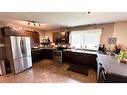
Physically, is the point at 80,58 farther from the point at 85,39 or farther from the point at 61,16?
the point at 61,16

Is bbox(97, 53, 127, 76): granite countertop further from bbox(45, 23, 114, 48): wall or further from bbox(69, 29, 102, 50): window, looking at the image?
bbox(69, 29, 102, 50): window

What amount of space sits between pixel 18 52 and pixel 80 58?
93.8 inches

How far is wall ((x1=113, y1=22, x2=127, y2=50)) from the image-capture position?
8.45 feet

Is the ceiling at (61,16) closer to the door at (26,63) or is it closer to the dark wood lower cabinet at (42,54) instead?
the door at (26,63)

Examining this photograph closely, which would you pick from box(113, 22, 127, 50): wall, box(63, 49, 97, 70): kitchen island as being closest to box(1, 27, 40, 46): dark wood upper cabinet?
box(63, 49, 97, 70): kitchen island

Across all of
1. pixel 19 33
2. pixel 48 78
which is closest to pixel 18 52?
pixel 19 33

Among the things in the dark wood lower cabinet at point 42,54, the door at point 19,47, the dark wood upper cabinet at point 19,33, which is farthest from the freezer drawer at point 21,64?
the dark wood upper cabinet at point 19,33

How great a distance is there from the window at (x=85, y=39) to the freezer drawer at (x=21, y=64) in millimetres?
2170

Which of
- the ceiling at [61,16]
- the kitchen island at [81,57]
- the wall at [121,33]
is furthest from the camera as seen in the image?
the kitchen island at [81,57]

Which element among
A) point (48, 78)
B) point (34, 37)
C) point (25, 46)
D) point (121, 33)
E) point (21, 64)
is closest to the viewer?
point (48, 78)

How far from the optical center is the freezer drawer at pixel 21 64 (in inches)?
108

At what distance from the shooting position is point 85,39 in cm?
371

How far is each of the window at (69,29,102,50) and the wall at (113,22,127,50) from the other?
0.59 m
